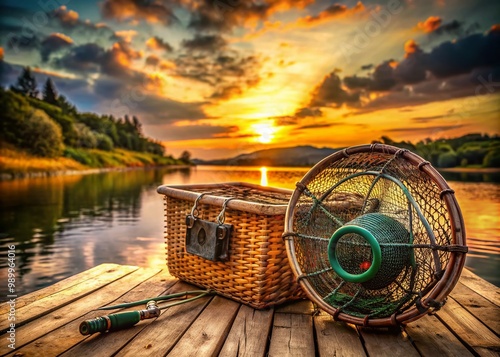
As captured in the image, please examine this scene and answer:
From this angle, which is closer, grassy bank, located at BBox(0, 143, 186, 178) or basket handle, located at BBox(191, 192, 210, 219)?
basket handle, located at BBox(191, 192, 210, 219)

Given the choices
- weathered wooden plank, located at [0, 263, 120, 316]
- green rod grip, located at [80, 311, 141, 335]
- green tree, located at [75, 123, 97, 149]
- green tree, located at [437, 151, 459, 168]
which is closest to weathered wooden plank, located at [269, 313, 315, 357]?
green rod grip, located at [80, 311, 141, 335]

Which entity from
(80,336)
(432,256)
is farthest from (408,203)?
(80,336)

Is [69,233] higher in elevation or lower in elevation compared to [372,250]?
lower

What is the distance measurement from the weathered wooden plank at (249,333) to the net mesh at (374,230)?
41cm

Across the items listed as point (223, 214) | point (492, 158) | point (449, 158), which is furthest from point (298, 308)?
point (492, 158)

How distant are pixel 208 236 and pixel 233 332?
83 centimetres

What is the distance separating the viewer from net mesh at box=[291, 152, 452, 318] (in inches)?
95.1

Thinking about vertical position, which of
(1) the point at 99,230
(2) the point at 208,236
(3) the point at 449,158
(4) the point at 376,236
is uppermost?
(3) the point at 449,158

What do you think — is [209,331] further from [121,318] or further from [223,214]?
[223,214]

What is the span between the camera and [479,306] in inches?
122

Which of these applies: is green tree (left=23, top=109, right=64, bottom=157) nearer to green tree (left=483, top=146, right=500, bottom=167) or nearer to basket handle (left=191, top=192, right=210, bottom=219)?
green tree (left=483, top=146, right=500, bottom=167)

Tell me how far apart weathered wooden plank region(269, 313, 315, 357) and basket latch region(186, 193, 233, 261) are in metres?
0.62

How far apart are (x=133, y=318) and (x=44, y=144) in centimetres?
4006

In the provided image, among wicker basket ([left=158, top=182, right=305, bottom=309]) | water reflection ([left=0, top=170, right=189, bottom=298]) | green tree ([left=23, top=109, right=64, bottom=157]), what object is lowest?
water reflection ([left=0, top=170, right=189, bottom=298])
